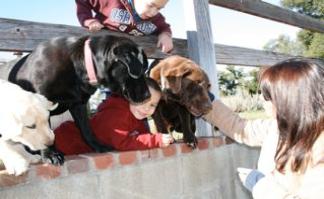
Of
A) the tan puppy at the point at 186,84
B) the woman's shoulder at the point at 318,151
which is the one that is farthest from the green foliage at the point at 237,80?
the woman's shoulder at the point at 318,151

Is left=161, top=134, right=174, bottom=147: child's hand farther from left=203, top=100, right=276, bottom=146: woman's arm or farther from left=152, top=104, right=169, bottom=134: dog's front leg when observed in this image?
left=203, top=100, right=276, bottom=146: woman's arm

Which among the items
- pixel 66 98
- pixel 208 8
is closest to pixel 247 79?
pixel 208 8

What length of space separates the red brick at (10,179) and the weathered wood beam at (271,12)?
7.25ft

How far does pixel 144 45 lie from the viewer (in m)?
3.03

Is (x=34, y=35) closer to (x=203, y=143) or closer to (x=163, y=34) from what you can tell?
(x=163, y=34)

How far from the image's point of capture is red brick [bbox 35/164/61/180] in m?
1.96

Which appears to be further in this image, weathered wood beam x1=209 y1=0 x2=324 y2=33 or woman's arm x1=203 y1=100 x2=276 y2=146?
weathered wood beam x1=209 y1=0 x2=324 y2=33

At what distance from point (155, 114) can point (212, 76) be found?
691 mm

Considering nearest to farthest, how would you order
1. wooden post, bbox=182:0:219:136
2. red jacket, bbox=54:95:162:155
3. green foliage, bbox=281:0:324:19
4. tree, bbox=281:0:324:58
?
red jacket, bbox=54:95:162:155
wooden post, bbox=182:0:219:136
tree, bbox=281:0:324:58
green foliage, bbox=281:0:324:19

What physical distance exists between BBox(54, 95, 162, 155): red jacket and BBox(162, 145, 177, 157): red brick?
0.29 feet

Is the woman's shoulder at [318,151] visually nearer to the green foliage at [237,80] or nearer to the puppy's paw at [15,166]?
the puppy's paw at [15,166]

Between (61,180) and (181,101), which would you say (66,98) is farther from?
(181,101)

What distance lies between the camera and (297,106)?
1.95 meters

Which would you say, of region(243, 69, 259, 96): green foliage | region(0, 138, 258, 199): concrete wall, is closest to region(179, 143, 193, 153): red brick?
region(0, 138, 258, 199): concrete wall
